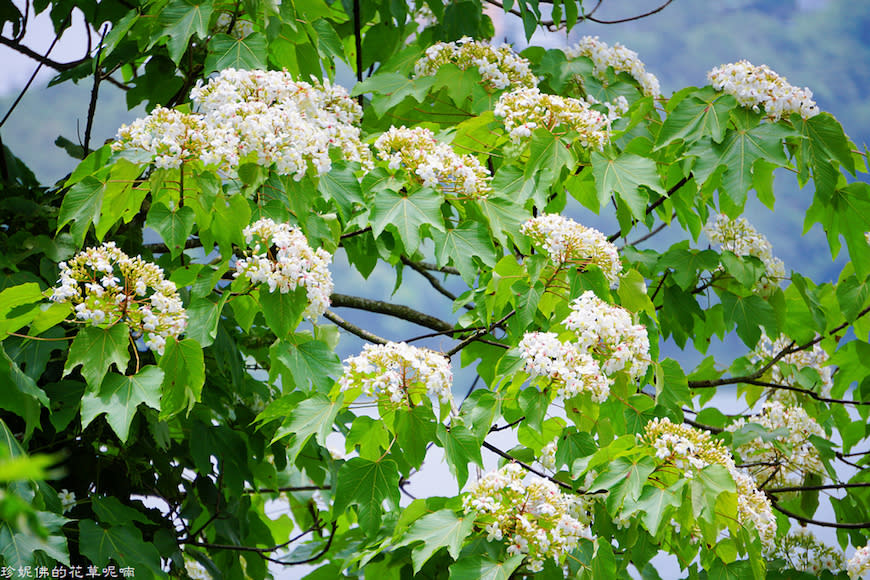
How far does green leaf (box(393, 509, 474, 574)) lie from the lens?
6.75ft

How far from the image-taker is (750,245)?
3658 millimetres

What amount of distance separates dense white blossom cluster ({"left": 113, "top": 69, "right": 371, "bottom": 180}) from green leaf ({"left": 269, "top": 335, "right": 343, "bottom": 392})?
1.61ft

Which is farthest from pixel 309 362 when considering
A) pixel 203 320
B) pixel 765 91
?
pixel 765 91

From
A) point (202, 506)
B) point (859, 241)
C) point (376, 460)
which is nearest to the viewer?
point (376, 460)

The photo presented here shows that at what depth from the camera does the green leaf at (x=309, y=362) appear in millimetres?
2307

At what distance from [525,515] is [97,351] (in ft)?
3.78

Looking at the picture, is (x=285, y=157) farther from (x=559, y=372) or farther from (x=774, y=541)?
(x=774, y=541)

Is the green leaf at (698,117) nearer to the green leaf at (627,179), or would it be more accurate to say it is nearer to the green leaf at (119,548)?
the green leaf at (627,179)

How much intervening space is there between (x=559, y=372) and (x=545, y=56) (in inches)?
78.4

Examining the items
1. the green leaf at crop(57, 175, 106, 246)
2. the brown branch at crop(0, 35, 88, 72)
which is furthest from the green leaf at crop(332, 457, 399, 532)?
the brown branch at crop(0, 35, 88, 72)

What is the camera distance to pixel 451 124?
3371 mm

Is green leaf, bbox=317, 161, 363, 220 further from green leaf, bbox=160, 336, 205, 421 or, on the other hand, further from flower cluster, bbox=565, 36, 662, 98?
flower cluster, bbox=565, 36, 662, 98

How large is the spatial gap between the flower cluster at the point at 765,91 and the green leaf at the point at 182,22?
1720 millimetres

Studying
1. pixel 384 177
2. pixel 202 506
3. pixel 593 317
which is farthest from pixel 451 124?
pixel 202 506
